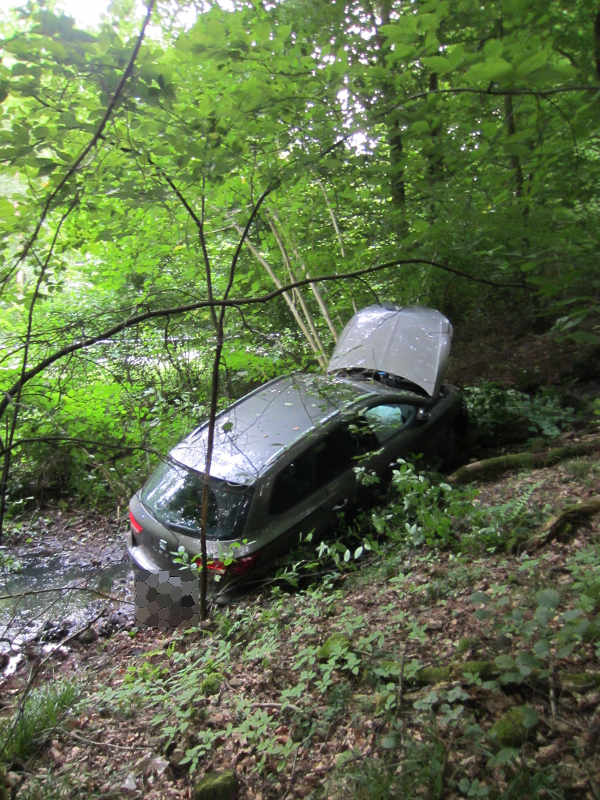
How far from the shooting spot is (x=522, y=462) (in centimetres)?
547

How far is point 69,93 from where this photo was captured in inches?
96.2

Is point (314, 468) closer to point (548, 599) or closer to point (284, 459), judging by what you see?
point (284, 459)

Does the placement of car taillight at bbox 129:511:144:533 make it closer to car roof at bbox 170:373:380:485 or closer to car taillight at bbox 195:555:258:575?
car roof at bbox 170:373:380:485

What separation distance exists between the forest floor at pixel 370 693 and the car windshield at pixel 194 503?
672 millimetres

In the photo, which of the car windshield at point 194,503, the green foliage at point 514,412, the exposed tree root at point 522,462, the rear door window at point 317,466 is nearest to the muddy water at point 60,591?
the car windshield at point 194,503

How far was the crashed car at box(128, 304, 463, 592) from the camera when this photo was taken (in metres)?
4.11

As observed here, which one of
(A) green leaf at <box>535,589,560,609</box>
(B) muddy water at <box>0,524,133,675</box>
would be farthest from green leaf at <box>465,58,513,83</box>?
(B) muddy water at <box>0,524,133,675</box>

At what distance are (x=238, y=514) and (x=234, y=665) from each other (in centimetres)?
116

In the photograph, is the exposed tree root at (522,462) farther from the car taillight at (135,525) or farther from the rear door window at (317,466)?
the car taillight at (135,525)

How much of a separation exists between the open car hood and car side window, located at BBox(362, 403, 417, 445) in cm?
37

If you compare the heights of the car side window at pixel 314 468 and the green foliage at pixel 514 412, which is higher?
the car side window at pixel 314 468

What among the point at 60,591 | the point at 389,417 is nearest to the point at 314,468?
the point at 389,417

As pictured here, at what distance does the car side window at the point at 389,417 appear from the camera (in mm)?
5186

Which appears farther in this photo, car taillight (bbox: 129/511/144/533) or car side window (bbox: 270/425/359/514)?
car taillight (bbox: 129/511/144/533)
